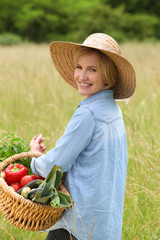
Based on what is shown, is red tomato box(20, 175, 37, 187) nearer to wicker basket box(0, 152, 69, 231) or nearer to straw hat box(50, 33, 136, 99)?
wicker basket box(0, 152, 69, 231)

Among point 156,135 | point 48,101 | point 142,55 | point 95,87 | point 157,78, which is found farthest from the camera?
point 142,55

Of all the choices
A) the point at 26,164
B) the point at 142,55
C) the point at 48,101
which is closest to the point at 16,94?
the point at 48,101

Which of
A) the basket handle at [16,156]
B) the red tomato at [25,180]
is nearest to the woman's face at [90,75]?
the basket handle at [16,156]

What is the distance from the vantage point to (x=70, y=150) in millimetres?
1620

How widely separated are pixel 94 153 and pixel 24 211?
41cm

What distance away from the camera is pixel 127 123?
3857 millimetres

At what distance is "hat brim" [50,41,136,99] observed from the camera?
68.0 inches

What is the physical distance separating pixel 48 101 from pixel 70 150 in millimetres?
3377

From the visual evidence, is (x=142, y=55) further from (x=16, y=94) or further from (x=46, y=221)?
(x=46, y=221)

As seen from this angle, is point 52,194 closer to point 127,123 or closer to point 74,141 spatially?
point 74,141

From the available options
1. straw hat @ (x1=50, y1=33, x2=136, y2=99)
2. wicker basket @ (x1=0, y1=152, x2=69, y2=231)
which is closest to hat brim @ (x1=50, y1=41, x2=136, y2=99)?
straw hat @ (x1=50, y1=33, x2=136, y2=99)

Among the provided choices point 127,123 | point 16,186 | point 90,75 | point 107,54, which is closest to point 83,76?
point 90,75

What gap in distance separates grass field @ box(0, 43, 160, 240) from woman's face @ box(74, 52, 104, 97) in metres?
0.66

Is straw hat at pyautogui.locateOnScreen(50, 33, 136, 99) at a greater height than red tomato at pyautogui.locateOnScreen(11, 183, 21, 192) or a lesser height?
greater
